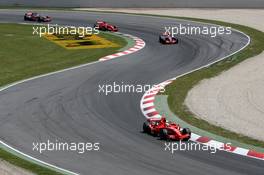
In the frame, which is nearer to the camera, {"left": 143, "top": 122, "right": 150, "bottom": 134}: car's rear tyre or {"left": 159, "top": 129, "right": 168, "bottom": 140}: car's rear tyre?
{"left": 159, "top": 129, "right": 168, "bottom": 140}: car's rear tyre

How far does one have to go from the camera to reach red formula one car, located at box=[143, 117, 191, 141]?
21.0 metres

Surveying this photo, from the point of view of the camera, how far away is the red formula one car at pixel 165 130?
2098 centimetres

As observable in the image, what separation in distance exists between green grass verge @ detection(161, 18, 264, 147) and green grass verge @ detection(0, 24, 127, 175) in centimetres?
809

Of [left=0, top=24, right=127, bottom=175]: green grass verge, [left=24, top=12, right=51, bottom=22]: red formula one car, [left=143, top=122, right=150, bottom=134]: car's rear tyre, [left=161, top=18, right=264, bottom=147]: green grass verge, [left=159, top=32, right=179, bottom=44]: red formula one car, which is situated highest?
[left=143, top=122, right=150, bottom=134]: car's rear tyre

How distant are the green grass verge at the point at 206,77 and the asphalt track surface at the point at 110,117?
Result: 123 cm

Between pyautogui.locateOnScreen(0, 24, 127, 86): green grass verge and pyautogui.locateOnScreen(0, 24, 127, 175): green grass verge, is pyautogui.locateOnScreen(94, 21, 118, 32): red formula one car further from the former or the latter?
pyautogui.locateOnScreen(0, 24, 127, 175): green grass verge

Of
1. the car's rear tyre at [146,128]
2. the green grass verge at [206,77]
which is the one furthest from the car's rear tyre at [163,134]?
the green grass verge at [206,77]

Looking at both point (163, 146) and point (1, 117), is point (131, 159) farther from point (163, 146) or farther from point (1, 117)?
point (1, 117)

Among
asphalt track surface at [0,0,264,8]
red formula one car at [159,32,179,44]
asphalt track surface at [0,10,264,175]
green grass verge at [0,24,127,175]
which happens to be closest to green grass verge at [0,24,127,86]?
green grass verge at [0,24,127,175]

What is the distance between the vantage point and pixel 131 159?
19.1 m

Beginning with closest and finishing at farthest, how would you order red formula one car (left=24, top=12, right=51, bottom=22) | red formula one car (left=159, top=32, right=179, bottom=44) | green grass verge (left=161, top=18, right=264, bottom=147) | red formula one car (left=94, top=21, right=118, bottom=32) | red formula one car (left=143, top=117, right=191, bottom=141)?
red formula one car (left=143, top=117, right=191, bottom=141), green grass verge (left=161, top=18, right=264, bottom=147), red formula one car (left=159, top=32, right=179, bottom=44), red formula one car (left=94, top=21, right=118, bottom=32), red formula one car (left=24, top=12, right=51, bottom=22)

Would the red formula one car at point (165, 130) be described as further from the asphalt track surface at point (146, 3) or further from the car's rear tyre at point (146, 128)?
the asphalt track surface at point (146, 3)

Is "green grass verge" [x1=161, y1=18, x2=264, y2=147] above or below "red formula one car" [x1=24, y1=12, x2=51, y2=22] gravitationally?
above

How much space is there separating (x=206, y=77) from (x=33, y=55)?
13443 millimetres
